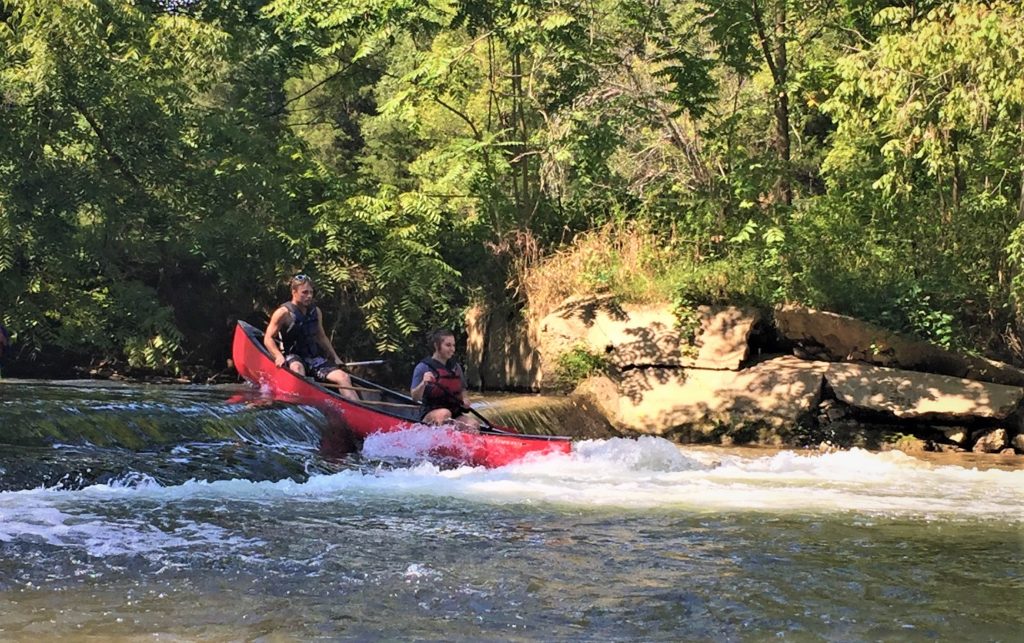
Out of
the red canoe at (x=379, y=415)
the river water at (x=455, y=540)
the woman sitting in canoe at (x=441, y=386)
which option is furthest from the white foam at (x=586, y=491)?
the woman sitting in canoe at (x=441, y=386)

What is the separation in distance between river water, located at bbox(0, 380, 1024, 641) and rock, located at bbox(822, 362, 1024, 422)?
2172 mm

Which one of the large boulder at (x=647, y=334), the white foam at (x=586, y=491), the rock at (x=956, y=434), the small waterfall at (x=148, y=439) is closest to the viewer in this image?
the white foam at (x=586, y=491)

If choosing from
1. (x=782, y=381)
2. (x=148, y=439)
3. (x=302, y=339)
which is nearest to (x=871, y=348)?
(x=782, y=381)

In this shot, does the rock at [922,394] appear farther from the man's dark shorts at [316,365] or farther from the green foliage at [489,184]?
the man's dark shorts at [316,365]

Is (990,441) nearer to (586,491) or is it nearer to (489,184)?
(586,491)

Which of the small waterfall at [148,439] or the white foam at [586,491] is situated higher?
the small waterfall at [148,439]

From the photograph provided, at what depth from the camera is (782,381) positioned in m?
12.4

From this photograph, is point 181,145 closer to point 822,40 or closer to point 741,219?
point 741,219

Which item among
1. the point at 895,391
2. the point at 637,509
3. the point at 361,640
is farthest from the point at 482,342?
the point at 361,640

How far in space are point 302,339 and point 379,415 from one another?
191cm

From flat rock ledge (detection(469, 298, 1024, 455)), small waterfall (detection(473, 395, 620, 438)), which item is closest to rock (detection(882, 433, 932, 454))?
flat rock ledge (detection(469, 298, 1024, 455))

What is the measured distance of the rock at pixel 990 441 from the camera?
38.2 ft

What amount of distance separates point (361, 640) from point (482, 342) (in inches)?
465

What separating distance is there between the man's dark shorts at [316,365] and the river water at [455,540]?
3.97ft
